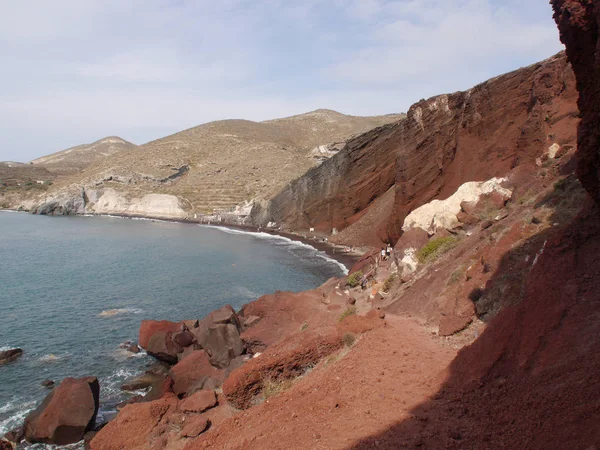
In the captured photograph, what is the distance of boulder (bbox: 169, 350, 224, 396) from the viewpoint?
1812 centimetres

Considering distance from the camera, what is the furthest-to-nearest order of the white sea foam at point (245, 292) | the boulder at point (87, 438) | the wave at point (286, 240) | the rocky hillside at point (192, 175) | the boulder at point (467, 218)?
the rocky hillside at point (192, 175) < the wave at point (286, 240) < the white sea foam at point (245, 292) < the boulder at point (467, 218) < the boulder at point (87, 438)

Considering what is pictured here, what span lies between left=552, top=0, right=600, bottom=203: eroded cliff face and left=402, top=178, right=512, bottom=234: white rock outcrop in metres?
13.8

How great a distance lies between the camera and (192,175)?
10825 centimetres

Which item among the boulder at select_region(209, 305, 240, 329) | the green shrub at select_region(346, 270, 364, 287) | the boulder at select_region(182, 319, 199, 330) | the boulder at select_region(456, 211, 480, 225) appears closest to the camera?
the boulder at select_region(456, 211, 480, 225)

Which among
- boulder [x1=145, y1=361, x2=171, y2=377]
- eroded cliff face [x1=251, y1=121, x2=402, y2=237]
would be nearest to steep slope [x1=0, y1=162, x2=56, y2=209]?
eroded cliff face [x1=251, y1=121, x2=402, y2=237]

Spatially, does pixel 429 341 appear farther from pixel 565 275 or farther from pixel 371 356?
pixel 565 275

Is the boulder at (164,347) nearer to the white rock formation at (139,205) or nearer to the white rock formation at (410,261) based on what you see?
the white rock formation at (410,261)

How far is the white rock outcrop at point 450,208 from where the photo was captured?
22.8 m

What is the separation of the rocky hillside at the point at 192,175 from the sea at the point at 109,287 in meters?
27.6

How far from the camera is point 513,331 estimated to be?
8.33 m

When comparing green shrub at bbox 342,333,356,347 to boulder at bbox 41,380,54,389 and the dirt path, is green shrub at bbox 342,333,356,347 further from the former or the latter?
boulder at bbox 41,380,54,389

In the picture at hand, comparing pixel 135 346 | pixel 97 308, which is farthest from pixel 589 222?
pixel 97 308

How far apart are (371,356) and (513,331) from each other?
10.8 feet

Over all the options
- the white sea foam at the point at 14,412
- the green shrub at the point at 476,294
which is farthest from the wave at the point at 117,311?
the green shrub at the point at 476,294
